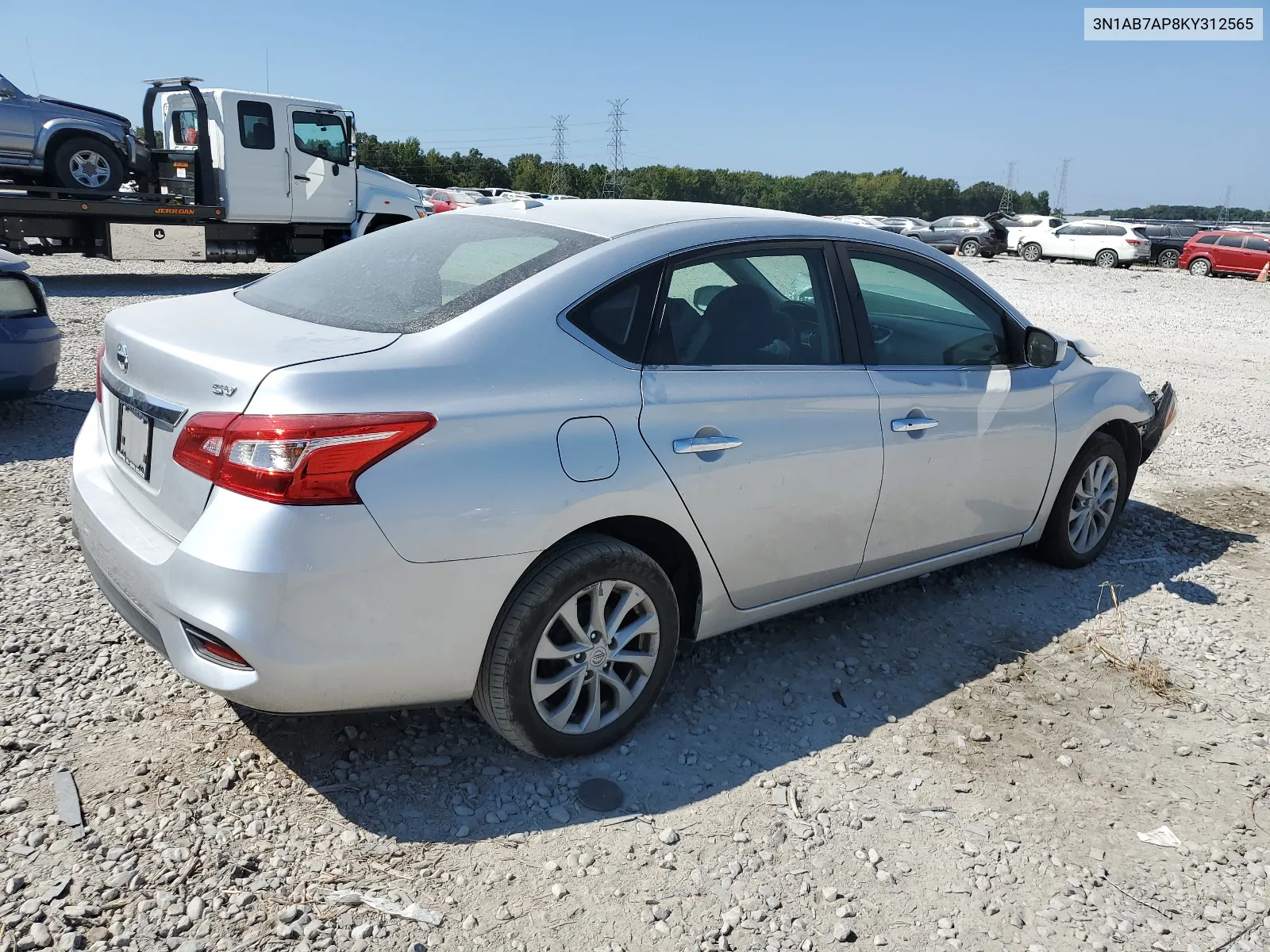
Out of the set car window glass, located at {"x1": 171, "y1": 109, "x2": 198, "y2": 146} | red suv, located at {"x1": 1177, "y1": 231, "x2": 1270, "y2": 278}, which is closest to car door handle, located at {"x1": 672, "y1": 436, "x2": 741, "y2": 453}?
car window glass, located at {"x1": 171, "y1": 109, "x2": 198, "y2": 146}

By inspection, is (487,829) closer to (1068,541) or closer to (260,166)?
(1068,541)

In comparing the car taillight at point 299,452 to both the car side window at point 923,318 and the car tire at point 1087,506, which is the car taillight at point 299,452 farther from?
the car tire at point 1087,506

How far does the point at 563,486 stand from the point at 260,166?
1488 centimetres

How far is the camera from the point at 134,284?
50.3 ft

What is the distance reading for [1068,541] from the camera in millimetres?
4746

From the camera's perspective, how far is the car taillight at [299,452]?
2389mm

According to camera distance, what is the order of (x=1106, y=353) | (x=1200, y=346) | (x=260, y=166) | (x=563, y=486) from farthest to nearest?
(x=260, y=166), (x=1200, y=346), (x=1106, y=353), (x=563, y=486)

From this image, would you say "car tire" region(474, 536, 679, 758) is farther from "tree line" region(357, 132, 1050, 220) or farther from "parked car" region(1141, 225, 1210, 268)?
"tree line" region(357, 132, 1050, 220)

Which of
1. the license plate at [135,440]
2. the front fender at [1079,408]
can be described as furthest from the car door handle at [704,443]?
the front fender at [1079,408]

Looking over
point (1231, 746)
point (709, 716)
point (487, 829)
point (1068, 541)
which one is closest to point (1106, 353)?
point (1068, 541)

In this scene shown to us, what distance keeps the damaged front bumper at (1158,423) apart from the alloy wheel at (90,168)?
48.6ft

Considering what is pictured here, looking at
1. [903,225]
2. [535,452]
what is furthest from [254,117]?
[903,225]

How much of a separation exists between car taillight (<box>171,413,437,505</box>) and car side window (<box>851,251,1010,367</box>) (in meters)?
2.01

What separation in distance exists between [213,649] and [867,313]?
2522mm
